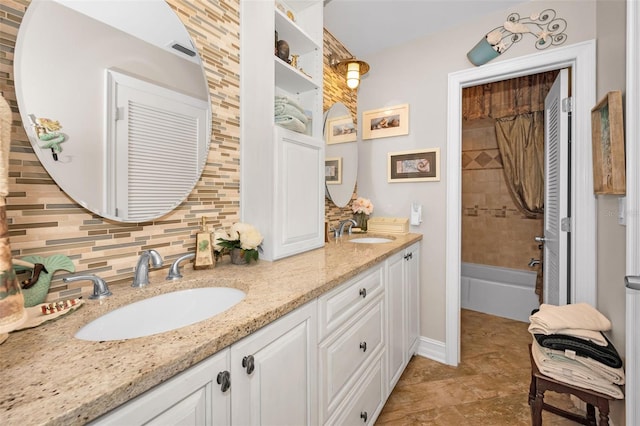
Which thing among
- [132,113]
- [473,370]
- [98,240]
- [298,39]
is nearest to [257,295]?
[98,240]

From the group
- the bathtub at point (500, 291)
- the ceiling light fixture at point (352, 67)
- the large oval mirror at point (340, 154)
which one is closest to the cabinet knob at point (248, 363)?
the large oval mirror at point (340, 154)

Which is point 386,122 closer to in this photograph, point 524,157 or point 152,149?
point 152,149

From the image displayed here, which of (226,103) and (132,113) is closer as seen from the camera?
(132,113)

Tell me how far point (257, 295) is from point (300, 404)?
1.34 feet

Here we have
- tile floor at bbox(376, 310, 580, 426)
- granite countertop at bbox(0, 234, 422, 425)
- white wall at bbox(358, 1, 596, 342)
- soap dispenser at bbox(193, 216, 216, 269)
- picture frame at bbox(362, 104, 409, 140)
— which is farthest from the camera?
picture frame at bbox(362, 104, 409, 140)

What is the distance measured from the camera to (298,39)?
1.62 metres

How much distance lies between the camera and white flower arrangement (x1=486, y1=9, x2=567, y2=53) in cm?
180

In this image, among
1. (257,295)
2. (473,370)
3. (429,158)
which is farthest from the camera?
(429,158)

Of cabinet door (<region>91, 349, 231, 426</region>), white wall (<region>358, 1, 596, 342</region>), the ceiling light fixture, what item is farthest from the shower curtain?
cabinet door (<region>91, 349, 231, 426</region>)

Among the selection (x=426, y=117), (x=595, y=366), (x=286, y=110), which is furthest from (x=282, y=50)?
(x=595, y=366)

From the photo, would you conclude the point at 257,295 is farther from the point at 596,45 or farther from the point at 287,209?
the point at 596,45

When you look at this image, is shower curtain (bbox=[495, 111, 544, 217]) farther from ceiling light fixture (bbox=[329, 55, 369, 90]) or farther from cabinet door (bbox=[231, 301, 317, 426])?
cabinet door (bbox=[231, 301, 317, 426])

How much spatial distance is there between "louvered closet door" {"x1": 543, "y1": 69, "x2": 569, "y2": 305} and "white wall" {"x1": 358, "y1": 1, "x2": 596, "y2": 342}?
477 millimetres

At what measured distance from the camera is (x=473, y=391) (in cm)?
184
